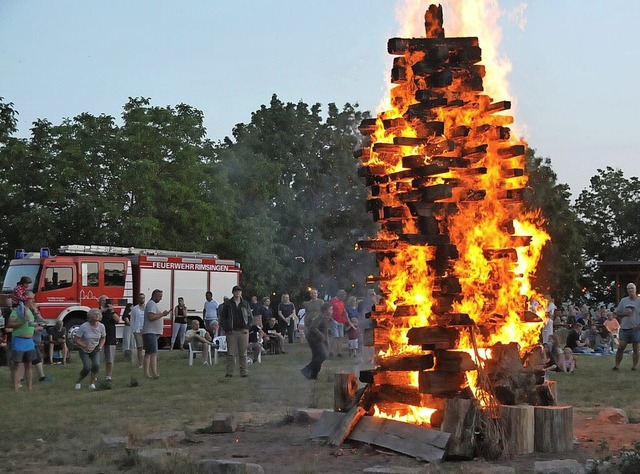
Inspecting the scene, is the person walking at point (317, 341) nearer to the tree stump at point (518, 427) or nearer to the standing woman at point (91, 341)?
the standing woman at point (91, 341)

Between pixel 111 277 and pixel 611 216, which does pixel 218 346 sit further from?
pixel 611 216

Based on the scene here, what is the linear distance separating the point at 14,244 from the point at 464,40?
32.1m

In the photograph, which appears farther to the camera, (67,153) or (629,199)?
(629,199)

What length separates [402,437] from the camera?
31.1ft

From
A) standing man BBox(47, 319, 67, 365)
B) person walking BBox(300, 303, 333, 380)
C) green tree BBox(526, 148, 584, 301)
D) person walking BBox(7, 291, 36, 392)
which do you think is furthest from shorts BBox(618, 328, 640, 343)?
green tree BBox(526, 148, 584, 301)

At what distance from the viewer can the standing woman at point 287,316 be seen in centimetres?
2955

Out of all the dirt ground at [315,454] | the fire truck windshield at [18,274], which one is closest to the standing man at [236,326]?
the dirt ground at [315,454]

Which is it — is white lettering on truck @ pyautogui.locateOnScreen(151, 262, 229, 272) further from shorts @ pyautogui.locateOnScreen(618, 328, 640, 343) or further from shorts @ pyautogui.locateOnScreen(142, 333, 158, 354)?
shorts @ pyautogui.locateOnScreen(618, 328, 640, 343)

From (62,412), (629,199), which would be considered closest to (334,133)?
(629,199)

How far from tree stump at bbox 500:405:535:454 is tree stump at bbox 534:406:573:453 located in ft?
0.34

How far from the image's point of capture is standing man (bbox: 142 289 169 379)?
62.3 ft

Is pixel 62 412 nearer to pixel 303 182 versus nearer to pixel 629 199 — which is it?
pixel 303 182

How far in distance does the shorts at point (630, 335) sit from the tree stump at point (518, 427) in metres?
10.7

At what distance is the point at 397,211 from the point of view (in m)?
10.3
